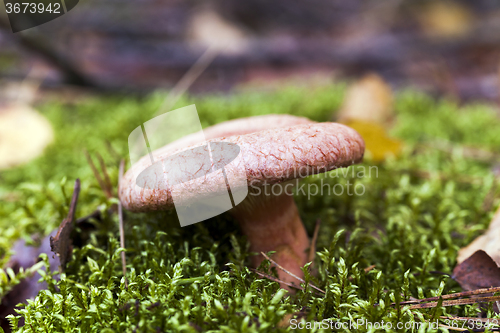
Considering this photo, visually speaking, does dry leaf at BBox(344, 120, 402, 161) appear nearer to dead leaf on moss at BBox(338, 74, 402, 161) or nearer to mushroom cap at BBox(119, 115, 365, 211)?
dead leaf on moss at BBox(338, 74, 402, 161)

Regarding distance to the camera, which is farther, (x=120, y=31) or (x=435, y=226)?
(x=120, y=31)

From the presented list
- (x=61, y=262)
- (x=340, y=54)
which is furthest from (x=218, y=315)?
(x=340, y=54)

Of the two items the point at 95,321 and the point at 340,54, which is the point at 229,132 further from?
the point at 340,54

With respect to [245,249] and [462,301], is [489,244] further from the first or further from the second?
[245,249]

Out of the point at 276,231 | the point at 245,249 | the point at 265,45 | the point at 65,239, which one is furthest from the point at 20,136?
the point at 265,45

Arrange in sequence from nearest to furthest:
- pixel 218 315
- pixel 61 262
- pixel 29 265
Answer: pixel 218 315 < pixel 61 262 < pixel 29 265

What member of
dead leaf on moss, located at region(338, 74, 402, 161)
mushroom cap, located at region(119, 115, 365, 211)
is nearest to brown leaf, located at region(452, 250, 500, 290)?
mushroom cap, located at region(119, 115, 365, 211)
